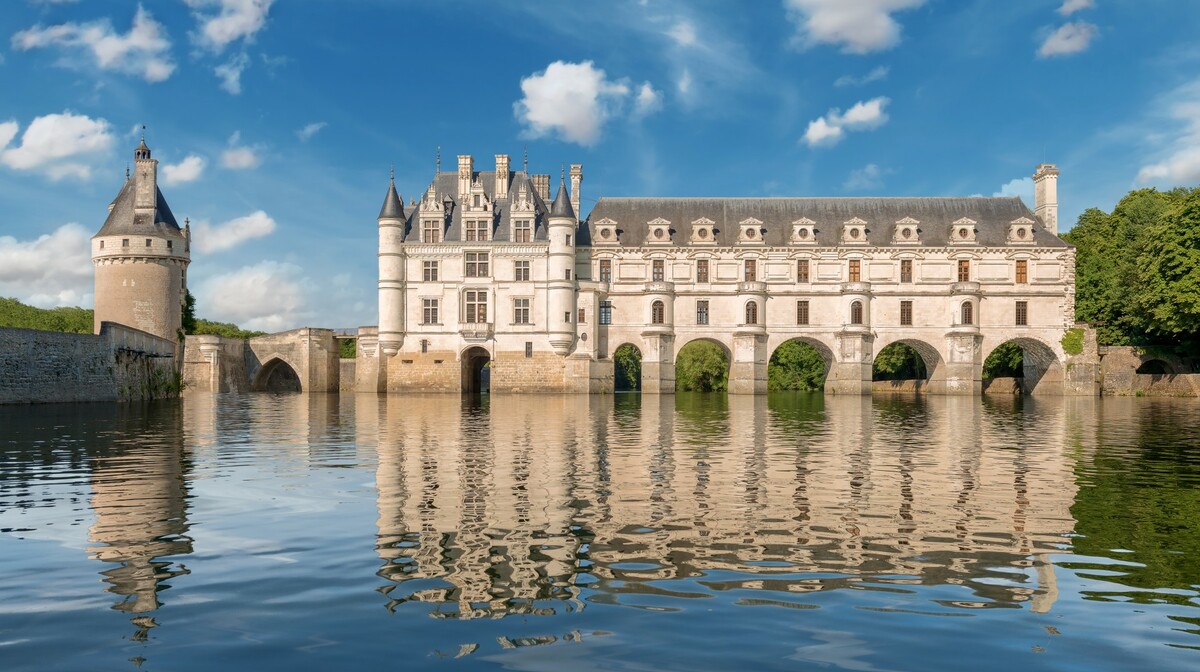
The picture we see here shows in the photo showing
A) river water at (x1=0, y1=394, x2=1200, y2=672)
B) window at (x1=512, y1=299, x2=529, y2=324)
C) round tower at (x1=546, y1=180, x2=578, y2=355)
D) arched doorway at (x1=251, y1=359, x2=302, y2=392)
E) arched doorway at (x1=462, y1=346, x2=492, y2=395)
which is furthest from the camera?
arched doorway at (x1=251, y1=359, x2=302, y2=392)

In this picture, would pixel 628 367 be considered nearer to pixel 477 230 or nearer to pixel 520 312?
pixel 520 312

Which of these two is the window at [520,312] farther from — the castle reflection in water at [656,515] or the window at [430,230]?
the castle reflection in water at [656,515]

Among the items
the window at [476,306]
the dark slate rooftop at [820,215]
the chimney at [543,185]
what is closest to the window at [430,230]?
the window at [476,306]

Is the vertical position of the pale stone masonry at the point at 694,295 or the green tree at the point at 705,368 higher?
the pale stone masonry at the point at 694,295

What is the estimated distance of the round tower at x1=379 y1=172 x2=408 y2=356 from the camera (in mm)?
59875

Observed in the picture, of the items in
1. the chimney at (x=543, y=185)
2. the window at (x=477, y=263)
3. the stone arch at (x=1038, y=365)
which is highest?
the chimney at (x=543, y=185)

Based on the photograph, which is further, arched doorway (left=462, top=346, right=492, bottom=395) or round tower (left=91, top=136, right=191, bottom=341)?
round tower (left=91, top=136, right=191, bottom=341)

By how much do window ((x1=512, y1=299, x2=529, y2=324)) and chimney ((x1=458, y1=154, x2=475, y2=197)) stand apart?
8326 mm

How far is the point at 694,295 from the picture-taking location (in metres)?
60.1

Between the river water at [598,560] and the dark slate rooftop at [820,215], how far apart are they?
4279 cm

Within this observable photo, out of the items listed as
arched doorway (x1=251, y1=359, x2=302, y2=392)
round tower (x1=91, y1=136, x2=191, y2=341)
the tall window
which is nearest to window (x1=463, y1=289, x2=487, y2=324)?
the tall window

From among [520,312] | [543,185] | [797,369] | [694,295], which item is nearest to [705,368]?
[797,369]

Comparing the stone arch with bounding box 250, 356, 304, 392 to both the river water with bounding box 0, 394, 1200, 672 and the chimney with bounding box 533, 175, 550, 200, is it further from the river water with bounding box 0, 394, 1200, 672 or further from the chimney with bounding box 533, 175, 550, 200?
the river water with bounding box 0, 394, 1200, 672

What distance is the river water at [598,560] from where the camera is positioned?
20.7 ft
